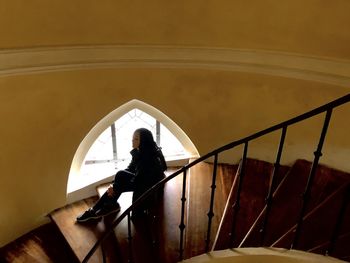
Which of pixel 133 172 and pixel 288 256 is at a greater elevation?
pixel 133 172

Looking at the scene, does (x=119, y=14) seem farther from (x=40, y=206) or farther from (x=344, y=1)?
(x=40, y=206)

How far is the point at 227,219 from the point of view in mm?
3178

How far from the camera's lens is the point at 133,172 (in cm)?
372

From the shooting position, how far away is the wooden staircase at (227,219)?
113 inches

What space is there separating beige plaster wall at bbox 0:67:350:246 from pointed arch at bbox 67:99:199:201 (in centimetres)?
8

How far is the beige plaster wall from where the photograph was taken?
3434mm

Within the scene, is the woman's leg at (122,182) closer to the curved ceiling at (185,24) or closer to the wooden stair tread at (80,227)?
the wooden stair tread at (80,227)

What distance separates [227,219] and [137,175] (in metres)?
0.90

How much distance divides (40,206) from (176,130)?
1.65 metres

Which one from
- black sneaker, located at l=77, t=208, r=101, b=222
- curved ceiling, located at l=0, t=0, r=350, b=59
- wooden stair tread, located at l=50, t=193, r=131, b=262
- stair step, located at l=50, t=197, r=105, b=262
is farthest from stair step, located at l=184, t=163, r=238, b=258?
curved ceiling, located at l=0, t=0, r=350, b=59

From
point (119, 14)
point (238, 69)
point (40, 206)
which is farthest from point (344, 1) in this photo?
point (40, 206)

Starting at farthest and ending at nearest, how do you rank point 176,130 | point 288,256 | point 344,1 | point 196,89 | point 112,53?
point 176,130, point 196,89, point 112,53, point 344,1, point 288,256

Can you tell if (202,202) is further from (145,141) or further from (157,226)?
(145,141)

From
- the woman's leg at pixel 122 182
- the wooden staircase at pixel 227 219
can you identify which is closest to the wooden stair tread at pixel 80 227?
the wooden staircase at pixel 227 219
